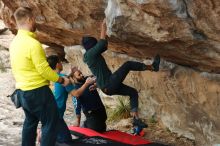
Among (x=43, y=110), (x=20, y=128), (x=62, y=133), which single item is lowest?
(x=20, y=128)

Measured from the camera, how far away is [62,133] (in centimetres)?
653

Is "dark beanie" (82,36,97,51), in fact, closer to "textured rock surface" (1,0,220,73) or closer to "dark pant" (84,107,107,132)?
"textured rock surface" (1,0,220,73)

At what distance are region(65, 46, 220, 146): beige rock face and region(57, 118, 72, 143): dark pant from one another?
1838 mm

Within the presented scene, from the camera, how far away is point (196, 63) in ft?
21.9

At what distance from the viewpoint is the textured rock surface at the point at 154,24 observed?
5.20m

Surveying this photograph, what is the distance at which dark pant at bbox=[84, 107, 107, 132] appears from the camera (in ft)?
24.2

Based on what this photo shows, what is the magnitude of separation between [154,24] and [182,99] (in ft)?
6.64

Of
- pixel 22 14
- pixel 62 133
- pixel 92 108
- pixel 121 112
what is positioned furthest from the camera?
pixel 121 112

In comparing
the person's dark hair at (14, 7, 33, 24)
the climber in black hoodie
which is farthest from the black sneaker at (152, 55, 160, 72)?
the person's dark hair at (14, 7, 33, 24)

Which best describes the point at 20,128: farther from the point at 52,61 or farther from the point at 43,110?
the point at 43,110

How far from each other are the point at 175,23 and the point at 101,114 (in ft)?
8.06

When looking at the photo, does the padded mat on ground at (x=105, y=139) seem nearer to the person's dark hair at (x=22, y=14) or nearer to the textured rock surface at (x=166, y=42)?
the textured rock surface at (x=166, y=42)

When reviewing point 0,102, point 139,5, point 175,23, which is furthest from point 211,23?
point 0,102

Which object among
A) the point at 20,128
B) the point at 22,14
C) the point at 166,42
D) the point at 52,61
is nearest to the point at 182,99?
the point at 166,42
